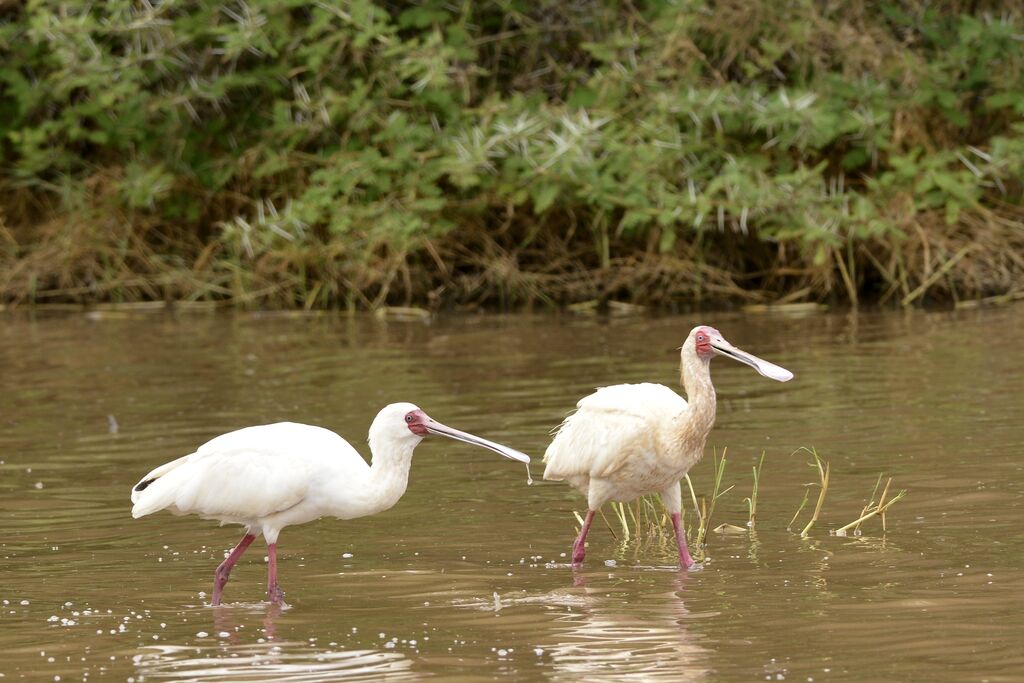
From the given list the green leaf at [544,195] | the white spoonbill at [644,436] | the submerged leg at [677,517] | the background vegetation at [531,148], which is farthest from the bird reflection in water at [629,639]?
the green leaf at [544,195]

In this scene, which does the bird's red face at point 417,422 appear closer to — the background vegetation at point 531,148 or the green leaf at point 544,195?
the background vegetation at point 531,148

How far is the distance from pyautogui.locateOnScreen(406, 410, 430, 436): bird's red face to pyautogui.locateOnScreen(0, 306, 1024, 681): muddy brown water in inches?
22.5

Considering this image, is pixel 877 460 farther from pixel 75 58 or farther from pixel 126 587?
pixel 75 58

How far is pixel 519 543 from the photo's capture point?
24.9 feet

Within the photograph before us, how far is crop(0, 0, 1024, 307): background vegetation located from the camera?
16016mm

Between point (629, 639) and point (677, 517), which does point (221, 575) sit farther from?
point (677, 517)

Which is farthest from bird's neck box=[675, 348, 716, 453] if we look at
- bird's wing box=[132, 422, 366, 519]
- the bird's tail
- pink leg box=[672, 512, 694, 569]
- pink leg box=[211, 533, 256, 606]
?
the bird's tail

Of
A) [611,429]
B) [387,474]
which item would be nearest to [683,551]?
[611,429]

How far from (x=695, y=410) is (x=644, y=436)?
0.24 m

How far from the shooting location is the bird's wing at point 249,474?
6844 mm

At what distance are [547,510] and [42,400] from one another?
16.8 feet

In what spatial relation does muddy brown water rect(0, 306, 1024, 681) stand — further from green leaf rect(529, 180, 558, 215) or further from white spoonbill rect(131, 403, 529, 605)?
A: green leaf rect(529, 180, 558, 215)

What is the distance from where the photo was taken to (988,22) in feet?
55.4

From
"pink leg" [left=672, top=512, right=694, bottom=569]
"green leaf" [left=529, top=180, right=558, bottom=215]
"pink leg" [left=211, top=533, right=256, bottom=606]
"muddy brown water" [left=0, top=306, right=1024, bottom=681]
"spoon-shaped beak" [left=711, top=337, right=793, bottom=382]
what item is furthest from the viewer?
"green leaf" [left=529, top=180, right=558, bottom=215]
